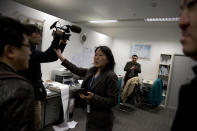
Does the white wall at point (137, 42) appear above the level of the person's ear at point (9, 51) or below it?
above

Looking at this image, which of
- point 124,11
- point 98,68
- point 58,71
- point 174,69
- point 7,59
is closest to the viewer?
point 7,59

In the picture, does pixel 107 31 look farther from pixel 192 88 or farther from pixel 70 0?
pixel 192 88

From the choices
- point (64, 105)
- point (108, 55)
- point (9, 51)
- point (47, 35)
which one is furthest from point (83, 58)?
point (9, 51)

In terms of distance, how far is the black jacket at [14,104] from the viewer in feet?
1.86

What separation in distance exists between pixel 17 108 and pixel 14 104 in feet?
0.07

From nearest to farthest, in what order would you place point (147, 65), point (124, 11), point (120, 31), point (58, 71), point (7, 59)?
point (7, 59) → point (58, 71) → point (124, 11) → point (147, 65) → point (120, 31)

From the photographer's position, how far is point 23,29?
2.34ft

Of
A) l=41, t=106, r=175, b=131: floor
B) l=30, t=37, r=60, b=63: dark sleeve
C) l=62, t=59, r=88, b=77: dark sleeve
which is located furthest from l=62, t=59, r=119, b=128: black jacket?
l=41, t=106, r=175, b=131: floor

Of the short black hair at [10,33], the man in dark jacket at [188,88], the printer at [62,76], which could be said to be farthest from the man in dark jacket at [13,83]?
the printer at [62,76]

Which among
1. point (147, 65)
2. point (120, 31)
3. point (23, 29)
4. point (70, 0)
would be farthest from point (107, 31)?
point (23, 29)

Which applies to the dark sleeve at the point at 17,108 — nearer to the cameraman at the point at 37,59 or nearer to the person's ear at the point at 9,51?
the person's ear at the point at 9,51

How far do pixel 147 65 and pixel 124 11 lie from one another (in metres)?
2.53

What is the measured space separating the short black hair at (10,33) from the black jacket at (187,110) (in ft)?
2.61

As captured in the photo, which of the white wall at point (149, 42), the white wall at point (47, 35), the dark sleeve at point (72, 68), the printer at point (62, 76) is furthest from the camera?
the white wall at point (149, 42)
